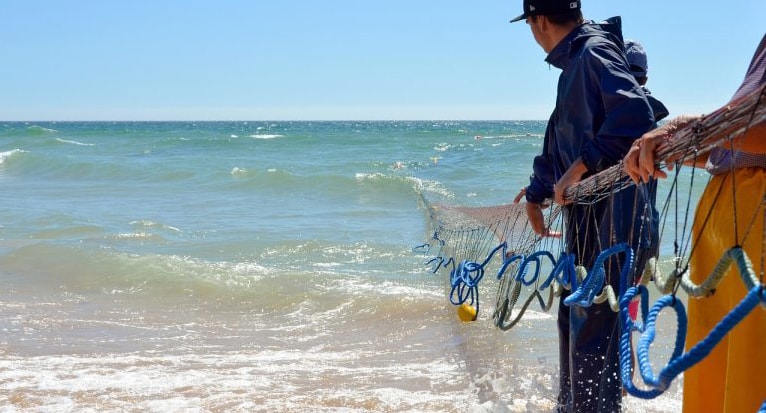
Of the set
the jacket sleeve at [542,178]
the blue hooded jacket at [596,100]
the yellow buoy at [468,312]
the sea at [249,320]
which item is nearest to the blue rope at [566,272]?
the blue hooded jacket at [596,100]

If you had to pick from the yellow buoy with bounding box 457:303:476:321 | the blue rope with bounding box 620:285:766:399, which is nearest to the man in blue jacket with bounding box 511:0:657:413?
the blue rope with bounding box 620:285:766:399

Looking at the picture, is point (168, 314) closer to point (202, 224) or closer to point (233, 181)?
point (202, 224)

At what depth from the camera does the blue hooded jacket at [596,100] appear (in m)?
2.60

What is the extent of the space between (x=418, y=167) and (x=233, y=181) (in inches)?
289

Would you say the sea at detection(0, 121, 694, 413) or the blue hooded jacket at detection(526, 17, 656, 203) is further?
the sea at detection(0, 121, 694, 413)

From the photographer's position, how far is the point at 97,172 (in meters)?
20.7

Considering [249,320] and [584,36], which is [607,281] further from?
[249,320]

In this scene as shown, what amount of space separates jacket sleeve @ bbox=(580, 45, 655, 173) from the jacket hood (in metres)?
0.11

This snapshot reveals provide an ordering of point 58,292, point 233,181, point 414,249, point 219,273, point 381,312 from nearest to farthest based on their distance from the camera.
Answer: point 381,312 → point 58,292 → point 219,273 → point 414,249 → point 233,181

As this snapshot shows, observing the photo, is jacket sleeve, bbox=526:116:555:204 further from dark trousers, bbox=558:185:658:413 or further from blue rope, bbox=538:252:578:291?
blue rope, bbox=538:252:578:291

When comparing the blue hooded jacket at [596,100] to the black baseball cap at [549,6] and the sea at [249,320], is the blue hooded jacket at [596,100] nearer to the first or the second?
the black baseball cap at [549,6]

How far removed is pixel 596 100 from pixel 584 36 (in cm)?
23

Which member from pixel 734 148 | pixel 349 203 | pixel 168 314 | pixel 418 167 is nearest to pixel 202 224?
pixel 349 203

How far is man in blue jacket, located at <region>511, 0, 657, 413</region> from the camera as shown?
2621 mm
